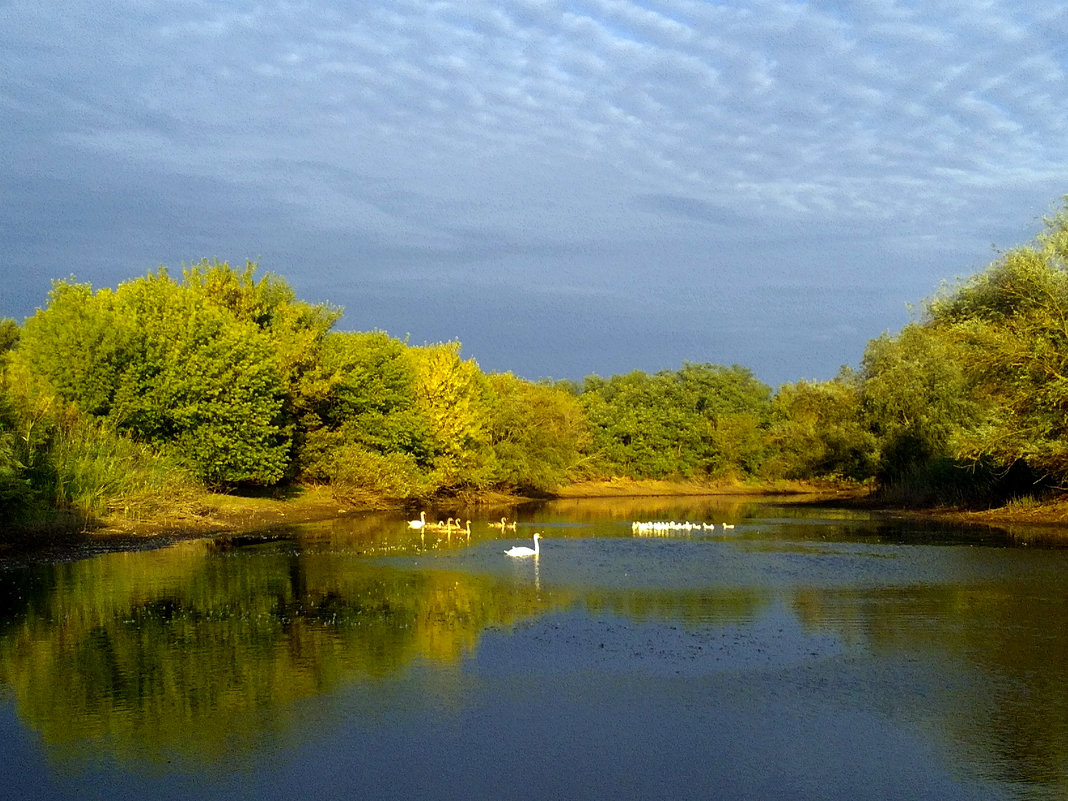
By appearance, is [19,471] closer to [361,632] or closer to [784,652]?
[361,632]

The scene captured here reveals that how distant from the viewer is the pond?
8.60 metres

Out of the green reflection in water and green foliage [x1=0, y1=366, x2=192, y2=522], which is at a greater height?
green foliage [x1=0, y1=366, x2=192, y2=522]

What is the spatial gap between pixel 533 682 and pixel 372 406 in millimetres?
38172

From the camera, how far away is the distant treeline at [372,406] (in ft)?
104

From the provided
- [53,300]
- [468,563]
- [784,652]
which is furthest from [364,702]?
[53,300]

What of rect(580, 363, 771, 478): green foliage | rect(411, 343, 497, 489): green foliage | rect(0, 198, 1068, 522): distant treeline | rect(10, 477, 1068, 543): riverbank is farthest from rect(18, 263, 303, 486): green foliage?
rect(580, 363, 771, 478): green foliage

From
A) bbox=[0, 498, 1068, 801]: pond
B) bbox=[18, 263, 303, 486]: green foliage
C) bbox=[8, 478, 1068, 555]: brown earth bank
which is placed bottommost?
bbox=[0, 498, 1068, 801]: pond

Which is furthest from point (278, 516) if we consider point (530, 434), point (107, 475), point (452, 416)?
point (530, 434)

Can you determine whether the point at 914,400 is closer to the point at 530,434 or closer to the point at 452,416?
the point at 452,416

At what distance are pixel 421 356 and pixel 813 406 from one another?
21899mm

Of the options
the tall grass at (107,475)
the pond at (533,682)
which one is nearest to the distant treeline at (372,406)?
the tall grass at (107,475)

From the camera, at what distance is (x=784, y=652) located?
13.2 m

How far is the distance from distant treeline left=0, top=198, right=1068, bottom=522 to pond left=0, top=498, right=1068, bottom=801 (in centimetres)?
1014

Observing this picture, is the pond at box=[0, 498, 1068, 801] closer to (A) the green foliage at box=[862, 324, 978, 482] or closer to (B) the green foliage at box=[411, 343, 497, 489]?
(A) the green foliage at box=[862, 324, 978, 482]
